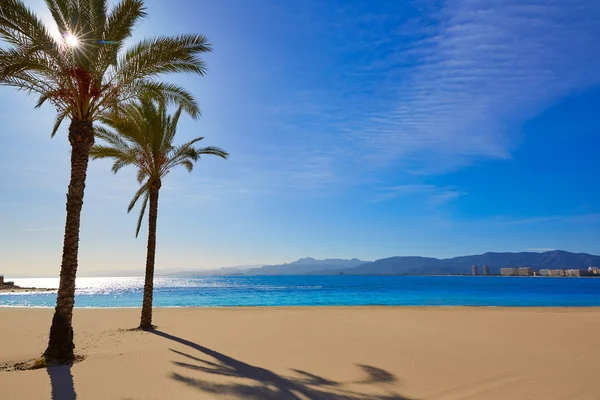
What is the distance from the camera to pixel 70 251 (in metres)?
8.99

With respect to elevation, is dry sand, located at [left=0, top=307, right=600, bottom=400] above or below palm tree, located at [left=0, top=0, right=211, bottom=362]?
below

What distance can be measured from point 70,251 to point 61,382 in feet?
11.6

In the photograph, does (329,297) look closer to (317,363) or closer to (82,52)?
(317,363)

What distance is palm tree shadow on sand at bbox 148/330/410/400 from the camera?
245 inches

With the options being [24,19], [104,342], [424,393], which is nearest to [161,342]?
[104,342]

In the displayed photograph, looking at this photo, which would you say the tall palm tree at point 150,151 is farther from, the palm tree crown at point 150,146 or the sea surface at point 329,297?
the sea surface at point 329,297

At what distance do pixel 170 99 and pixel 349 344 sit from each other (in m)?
11.0

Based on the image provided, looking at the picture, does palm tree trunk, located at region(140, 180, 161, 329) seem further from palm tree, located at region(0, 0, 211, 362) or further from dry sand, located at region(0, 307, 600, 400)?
→ palm tree, located at region(0, 0, 211, 362)

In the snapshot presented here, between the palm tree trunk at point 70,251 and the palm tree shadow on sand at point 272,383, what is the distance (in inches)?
114

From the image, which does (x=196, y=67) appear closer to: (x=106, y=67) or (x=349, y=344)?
(x=106, y=67)

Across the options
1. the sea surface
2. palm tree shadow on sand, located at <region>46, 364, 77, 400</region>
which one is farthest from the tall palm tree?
the sea surface

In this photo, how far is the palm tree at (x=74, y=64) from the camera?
858cm

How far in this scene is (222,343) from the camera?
11477mm

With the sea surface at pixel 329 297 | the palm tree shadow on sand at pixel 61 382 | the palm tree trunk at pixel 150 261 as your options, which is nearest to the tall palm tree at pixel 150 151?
the palm tree trunk at pixel 150 261
